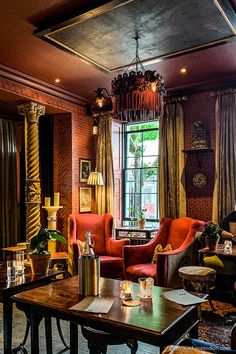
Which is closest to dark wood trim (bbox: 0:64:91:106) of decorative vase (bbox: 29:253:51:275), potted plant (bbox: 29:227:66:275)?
potted plant (bbox: 29:227:66:275)

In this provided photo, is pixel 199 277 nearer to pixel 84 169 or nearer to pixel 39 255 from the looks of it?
pixel 39 255

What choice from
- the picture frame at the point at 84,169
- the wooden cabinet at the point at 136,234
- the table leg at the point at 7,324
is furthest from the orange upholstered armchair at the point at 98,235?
the table leg at the point at 7,324

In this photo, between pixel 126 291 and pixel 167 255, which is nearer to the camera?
pixel 126 291

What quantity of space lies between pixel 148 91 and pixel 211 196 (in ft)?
8.90

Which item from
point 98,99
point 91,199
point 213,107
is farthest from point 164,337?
point 91,199

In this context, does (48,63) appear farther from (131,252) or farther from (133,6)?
(131,252)

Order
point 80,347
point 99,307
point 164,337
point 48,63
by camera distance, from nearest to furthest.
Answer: point 164,337 < point 99,307 < point 80,347 < point 48,63

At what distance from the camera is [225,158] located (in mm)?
4789

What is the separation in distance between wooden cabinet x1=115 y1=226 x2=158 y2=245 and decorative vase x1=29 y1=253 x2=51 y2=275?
2.84 meters

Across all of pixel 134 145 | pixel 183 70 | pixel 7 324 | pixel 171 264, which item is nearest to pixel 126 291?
pixel 7 324

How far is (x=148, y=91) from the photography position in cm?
289

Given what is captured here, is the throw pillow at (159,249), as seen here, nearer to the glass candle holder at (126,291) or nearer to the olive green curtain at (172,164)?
the olive green curtain at (172,164)

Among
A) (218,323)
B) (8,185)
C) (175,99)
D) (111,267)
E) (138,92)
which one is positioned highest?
(175,99)

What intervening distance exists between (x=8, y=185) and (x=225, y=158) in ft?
14.3
